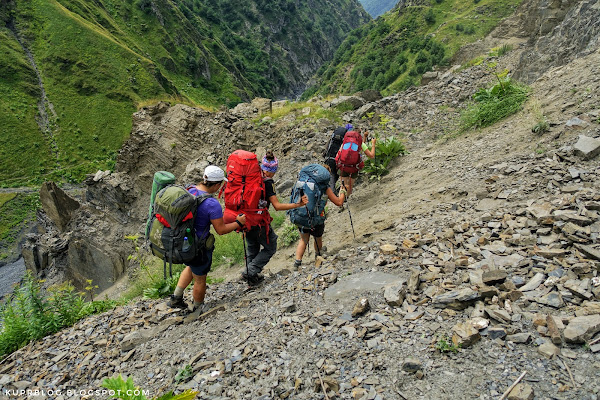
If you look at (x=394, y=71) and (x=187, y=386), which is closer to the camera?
(x=187, y=386)

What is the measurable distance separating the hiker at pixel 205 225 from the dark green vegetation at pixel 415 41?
51.5 metres

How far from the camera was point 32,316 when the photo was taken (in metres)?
5.79

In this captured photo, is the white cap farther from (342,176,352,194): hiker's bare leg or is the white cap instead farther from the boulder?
the boulder

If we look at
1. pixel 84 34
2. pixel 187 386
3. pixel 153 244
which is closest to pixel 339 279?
pixel 187 386

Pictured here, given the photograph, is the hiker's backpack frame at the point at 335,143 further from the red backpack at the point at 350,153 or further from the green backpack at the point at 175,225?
the green backpack at the point at 175,225

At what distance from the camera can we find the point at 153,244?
4.63m

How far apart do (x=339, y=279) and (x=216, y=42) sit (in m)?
140

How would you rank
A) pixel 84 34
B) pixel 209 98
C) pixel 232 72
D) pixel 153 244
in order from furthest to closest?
1. pixel 232 72
2. pixel 209 98
3. pixel 84 34
4. pixel 153 244

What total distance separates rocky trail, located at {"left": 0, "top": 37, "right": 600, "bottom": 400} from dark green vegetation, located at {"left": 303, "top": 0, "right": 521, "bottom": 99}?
49527mm

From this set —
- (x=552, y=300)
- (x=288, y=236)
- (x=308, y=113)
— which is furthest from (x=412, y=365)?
(x=308, y=113)

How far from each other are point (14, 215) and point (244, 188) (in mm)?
58605

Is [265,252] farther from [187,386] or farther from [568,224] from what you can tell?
[568,224]

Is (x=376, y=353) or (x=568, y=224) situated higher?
(x=376, y=353)

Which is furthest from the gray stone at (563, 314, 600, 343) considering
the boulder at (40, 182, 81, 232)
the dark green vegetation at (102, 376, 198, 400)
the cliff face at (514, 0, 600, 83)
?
the boulder at (40, 182, 81, 232)
